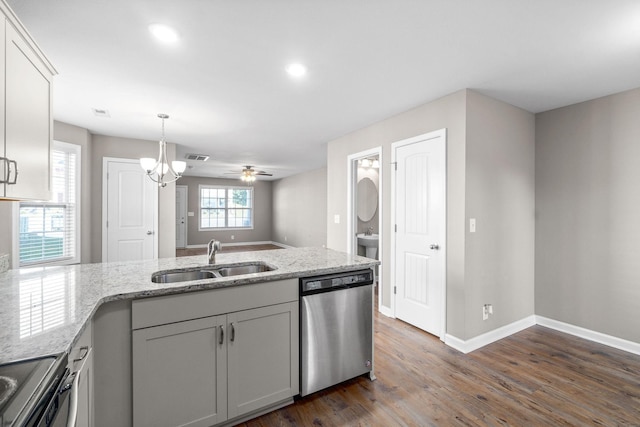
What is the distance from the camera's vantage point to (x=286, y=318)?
191cm

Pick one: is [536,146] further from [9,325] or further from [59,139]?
[59,139]

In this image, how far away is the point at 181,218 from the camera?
370 inches

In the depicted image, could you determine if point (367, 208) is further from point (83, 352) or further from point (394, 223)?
point (83, 352)

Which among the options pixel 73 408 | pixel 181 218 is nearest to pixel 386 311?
pixel 73 408

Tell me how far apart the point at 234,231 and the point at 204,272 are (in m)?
8.52

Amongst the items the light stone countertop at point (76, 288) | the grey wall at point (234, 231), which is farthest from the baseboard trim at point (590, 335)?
the grey wall at point (234, 231)

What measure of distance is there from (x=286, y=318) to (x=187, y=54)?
2055 mm

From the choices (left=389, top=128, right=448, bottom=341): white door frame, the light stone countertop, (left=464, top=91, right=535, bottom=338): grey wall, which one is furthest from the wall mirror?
the light stone countertop

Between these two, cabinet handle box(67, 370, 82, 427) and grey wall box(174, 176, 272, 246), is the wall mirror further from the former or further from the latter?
grey wall box(174, 176, 272, 246)

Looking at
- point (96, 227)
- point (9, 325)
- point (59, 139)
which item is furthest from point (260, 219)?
point (9, 325)

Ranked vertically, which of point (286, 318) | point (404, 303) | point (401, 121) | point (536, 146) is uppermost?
point (401, 121)

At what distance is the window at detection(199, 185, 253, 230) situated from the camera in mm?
9883

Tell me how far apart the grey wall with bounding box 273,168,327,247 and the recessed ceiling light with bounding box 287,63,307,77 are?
208 inches

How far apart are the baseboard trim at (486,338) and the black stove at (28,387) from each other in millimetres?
2921
